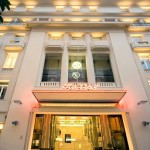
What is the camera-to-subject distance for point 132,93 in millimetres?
9289

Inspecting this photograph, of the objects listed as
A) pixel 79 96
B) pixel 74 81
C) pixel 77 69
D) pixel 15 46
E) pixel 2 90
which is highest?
pixel 15 46

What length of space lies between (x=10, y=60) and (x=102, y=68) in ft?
24.9

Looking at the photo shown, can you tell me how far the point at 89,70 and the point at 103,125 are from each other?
14.1 ft

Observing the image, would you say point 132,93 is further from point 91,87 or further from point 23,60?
point 23,60

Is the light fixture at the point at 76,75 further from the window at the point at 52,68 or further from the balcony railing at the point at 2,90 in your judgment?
the balcony railing at the point at 2,90

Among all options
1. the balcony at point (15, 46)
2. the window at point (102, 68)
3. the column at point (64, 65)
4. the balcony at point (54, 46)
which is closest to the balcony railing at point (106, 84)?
the window at point (102, 68)

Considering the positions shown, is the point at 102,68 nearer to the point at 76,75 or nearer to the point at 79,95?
the point at 76,75

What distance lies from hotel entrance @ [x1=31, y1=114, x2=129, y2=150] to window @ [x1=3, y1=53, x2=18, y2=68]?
15.1 feet

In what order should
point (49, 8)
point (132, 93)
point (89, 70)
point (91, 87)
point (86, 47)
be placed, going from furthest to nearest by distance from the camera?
point (49, 8), point (86, 47), point (89, 70), point (132, 93), point (91, 87)

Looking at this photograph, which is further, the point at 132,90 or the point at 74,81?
the point at 74,81

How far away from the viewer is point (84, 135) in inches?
500

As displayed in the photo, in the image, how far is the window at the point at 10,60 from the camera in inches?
452

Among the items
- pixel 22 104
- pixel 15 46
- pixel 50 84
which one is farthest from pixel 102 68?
pixel 15 46

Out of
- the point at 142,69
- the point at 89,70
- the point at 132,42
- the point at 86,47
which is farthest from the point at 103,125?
the point at 132,42
